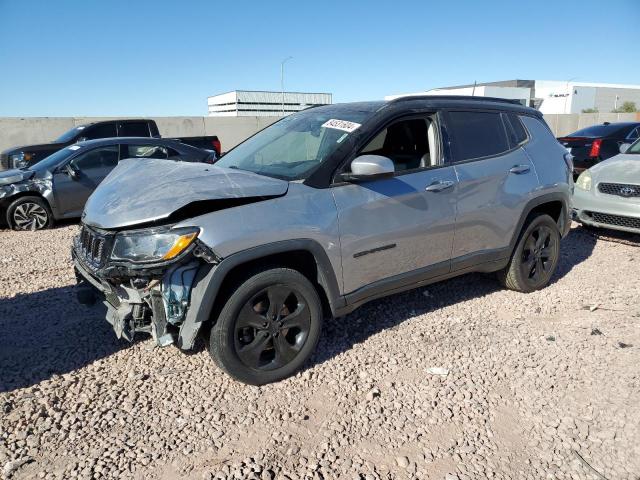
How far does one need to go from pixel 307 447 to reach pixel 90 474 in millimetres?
1083

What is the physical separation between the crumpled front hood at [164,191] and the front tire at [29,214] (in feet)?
16.9

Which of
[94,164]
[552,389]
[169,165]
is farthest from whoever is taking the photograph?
[94,164]

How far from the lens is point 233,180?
296cm

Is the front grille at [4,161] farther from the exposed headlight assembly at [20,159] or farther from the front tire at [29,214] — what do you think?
the front tire at [29,214]

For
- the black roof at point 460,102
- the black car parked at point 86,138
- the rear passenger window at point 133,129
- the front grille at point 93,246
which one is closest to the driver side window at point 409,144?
the black roof at point 460,102

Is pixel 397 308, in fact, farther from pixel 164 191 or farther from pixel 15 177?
pixel 15 177

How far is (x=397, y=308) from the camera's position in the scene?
4.25 metres

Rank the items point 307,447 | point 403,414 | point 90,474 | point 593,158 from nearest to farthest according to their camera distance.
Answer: point 90,474
point 307,447
point 403,414
point 593,158

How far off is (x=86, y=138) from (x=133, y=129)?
154cm

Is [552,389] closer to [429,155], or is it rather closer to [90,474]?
[429,155]

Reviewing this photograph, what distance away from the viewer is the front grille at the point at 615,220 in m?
5.98

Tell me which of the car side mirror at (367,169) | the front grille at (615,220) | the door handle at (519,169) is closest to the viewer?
the car side mirror at (367,169)

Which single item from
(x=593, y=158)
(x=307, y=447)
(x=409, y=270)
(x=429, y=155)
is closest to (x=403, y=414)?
(x=307, y=447)

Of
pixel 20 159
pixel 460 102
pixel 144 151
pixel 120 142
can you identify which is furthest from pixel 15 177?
pixel 460 102
